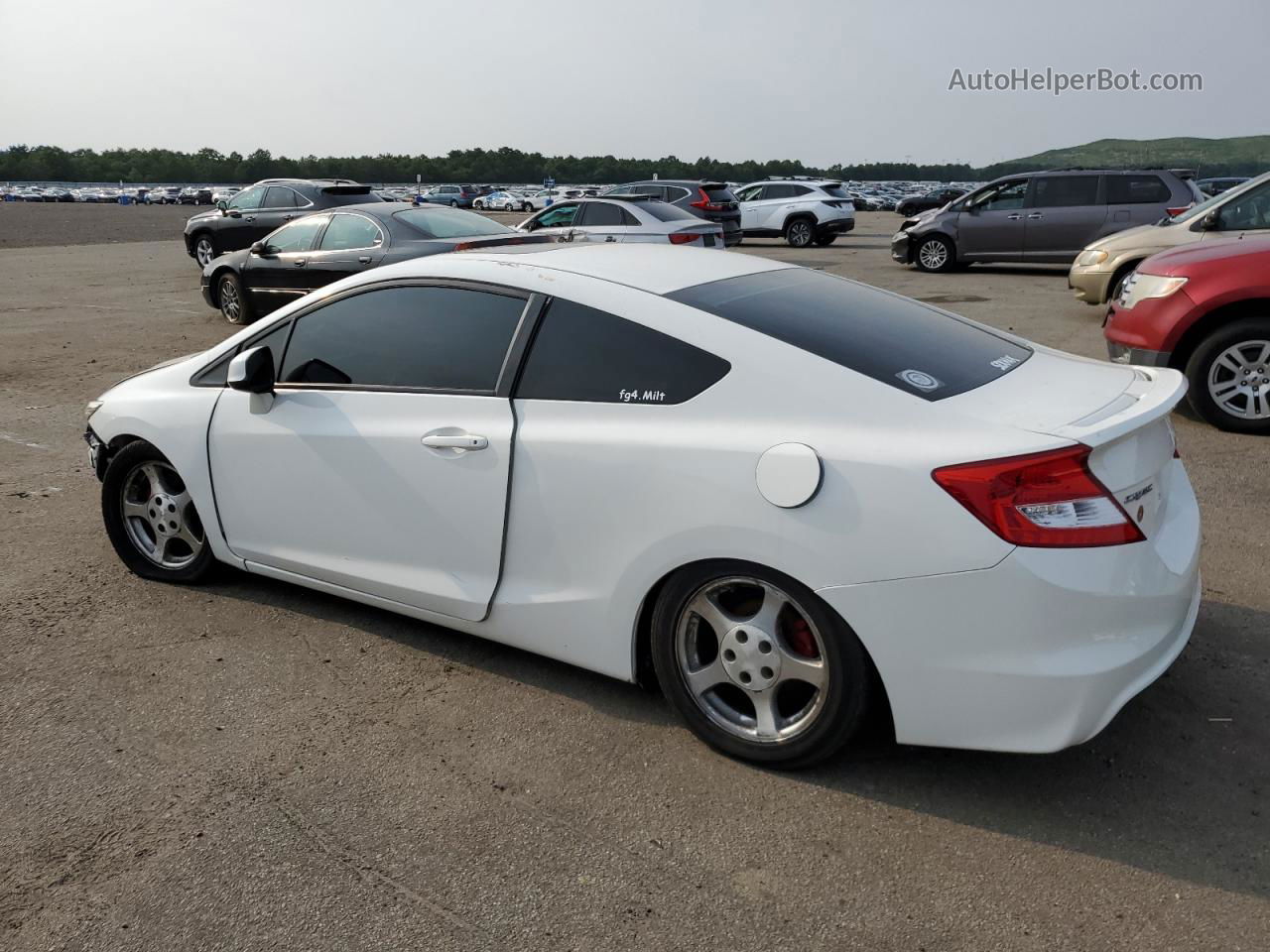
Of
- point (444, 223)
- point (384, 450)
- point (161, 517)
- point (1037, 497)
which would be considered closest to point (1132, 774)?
point (1037, 497)

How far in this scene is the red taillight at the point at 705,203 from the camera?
23.3 m

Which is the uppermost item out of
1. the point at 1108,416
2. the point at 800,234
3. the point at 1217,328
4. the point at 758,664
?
the point at 1108,416

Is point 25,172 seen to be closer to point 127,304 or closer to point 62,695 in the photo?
point 127,304

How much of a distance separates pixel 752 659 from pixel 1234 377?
5346 mm

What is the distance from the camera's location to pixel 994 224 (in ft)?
61.2

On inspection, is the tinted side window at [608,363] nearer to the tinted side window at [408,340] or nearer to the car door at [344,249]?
the tinted side window at [408,340]

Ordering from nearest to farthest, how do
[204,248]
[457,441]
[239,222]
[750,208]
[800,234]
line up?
[457,441] → [239,222] → [204,248] → [800,234] → [750,208]

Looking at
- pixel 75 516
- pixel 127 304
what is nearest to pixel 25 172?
pixel 127 304

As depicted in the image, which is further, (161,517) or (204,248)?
(204,248)

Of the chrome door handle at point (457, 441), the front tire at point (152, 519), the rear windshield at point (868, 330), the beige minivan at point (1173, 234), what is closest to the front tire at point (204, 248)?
the beige minivan at point (1173, 234)

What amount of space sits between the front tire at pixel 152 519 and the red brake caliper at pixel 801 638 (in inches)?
106

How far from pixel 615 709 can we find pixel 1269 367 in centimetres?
545

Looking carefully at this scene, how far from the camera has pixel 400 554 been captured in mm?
3869

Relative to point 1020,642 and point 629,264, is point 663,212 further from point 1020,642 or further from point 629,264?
point 1020,642
